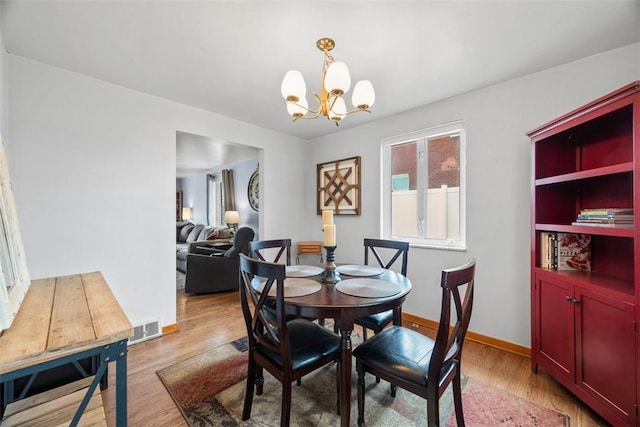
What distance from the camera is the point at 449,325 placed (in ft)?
3.69

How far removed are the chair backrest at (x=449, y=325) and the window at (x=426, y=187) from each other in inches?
58.0

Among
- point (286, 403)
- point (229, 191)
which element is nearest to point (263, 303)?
point (286, 403)

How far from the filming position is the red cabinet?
4.38 ft

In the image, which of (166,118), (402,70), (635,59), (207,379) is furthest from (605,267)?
(166,118)

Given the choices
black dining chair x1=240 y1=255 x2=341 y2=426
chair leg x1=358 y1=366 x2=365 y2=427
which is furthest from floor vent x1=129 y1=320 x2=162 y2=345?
chair leg x1=358 y1=366 x2=365 y2=427

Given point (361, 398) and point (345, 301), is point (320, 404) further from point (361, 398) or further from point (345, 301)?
point (345, 301)

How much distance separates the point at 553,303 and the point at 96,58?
3731 mm

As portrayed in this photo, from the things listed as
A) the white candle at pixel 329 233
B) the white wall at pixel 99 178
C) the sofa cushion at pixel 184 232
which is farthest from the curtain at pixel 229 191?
the white candle at pixel 329 233

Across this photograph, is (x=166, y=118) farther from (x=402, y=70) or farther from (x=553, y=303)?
(x=553, y=303)

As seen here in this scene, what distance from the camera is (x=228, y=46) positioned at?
1.83 m

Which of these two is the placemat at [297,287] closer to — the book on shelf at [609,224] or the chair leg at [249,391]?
the chair leg at [249,391]

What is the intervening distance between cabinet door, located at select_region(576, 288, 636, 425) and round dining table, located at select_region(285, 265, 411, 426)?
40.6 inches

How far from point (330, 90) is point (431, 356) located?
1486 mm

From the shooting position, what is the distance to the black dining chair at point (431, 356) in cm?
118
